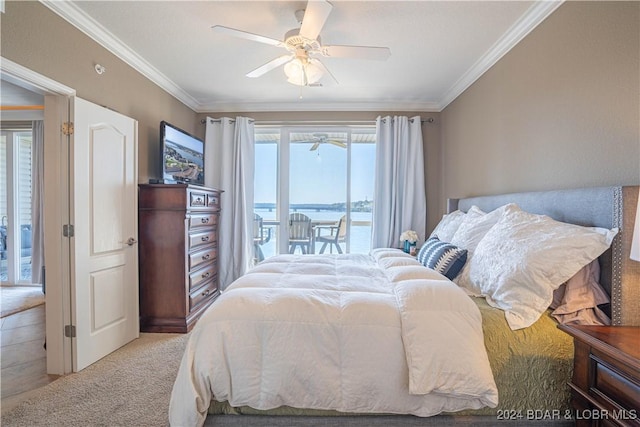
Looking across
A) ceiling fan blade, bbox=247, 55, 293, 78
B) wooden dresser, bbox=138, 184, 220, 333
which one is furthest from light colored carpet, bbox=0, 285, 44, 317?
ceiling fan blade, bbox=247, 55, 293, 78

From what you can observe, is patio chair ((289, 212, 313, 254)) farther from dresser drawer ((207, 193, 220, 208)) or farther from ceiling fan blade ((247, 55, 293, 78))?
ceiling fan blade ((247, 55, 293, 78))

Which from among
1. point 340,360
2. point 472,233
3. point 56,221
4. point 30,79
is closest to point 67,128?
point 30,79

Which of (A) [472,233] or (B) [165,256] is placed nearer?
(A) [472,233]

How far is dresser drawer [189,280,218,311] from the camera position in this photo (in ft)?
9.88

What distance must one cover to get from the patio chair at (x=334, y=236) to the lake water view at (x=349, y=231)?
0.05 meters

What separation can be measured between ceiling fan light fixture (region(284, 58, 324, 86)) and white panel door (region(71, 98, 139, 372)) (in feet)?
4.91

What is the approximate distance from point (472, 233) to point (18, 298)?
5408mm

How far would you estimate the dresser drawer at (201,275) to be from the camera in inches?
118

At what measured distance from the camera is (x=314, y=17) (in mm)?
1784

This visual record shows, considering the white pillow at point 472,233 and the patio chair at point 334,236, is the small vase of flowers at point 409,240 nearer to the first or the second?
the patio chair at point 334,236

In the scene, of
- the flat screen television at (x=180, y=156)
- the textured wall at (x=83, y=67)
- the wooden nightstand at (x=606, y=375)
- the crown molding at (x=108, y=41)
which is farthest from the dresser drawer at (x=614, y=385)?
the crown molding at (x=108, y=41)

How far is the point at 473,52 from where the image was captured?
2.65 m

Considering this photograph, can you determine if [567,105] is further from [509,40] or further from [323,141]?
[323,141]

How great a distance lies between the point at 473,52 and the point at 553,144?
1.20 metres
